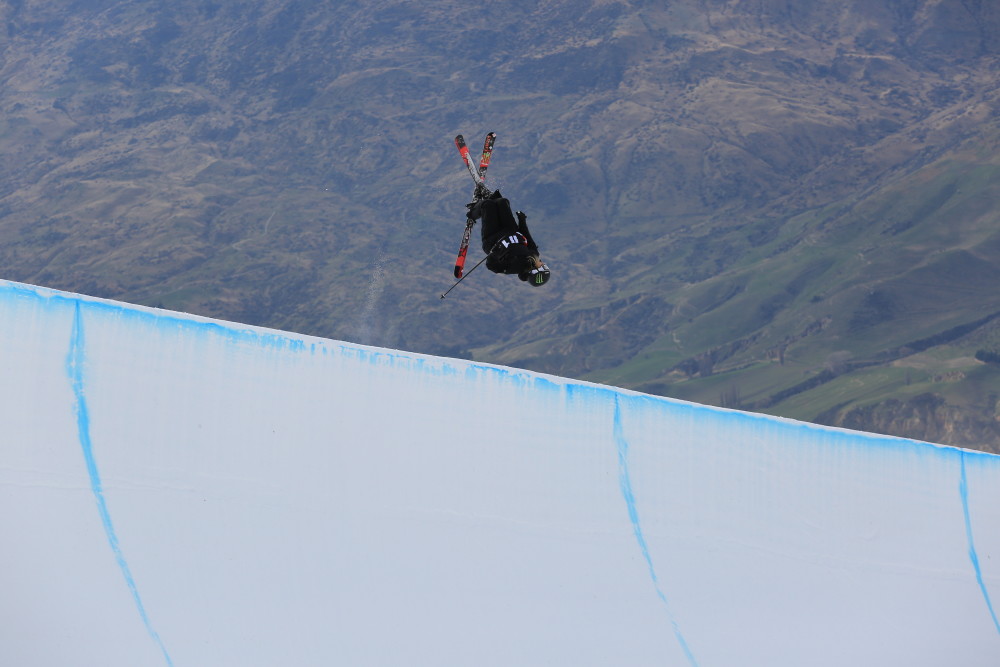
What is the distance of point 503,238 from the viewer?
27609 mm

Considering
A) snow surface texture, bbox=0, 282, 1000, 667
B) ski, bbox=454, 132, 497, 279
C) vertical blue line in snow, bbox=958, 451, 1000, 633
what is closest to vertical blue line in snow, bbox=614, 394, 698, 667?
snow surface texture, bbox=0, 282, 1000, 667

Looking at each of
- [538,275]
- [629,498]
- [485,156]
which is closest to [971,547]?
[629,498]

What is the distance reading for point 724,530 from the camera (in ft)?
77.3

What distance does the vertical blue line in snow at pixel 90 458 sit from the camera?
768 inches

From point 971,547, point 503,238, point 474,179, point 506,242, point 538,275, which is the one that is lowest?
point 971,547

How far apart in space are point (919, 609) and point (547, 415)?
29.9ft

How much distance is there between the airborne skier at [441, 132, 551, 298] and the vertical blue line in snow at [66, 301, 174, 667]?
31.4 ft

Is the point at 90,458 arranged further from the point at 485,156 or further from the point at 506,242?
the point at 485,156

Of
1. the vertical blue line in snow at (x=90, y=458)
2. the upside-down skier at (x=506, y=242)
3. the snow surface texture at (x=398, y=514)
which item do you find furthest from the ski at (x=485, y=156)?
the vertical blue line in snow at (x=90, y=458)

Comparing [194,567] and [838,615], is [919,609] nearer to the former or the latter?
[838,615]

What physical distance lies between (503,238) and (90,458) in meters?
11.0

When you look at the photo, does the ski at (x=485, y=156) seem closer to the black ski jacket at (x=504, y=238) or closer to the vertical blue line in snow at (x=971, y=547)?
the black ski jacket at (x=504, y=238)

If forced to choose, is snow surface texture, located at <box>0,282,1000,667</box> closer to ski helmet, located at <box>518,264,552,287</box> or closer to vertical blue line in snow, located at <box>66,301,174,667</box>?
vertical blue line in snow, located at <box>66,301,174,667</box>

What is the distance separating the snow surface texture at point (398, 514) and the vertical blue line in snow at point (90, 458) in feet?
0.11
